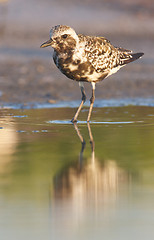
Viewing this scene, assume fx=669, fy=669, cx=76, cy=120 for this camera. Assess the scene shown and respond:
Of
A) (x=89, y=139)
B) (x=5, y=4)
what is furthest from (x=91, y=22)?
(x=89, y=139)

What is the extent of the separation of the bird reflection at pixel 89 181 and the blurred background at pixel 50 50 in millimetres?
5876

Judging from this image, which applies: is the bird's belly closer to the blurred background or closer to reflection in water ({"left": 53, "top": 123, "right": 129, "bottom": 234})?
reflection in water ({"left": 53, "top": 123, "right": 129, "bottom": 234})

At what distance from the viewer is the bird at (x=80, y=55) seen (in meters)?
8.70

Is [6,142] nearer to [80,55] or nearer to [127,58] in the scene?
[80,55]

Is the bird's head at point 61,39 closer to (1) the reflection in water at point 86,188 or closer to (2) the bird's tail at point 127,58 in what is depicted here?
(2) the bird's tail at point 127,58

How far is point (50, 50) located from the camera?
19.2m

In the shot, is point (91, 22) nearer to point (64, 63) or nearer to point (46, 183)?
point (64, 63)

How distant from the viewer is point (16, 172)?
5.86m

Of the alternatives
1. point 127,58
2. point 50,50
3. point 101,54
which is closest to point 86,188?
point 101,54

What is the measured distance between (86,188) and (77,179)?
312 millimetres

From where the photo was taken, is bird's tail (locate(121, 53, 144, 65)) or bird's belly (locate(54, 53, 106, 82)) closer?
bird's belly (locate(54, 53, 106, 82))

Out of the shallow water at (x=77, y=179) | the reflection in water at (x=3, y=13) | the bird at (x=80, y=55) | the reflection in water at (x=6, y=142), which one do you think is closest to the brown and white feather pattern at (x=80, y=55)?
the bird at (x=80, y=55)

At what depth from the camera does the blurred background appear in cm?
1327

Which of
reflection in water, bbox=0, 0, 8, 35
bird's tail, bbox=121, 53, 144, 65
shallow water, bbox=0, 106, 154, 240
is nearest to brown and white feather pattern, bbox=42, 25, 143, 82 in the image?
bird's tail, bbox=121, 53, 144, 65
